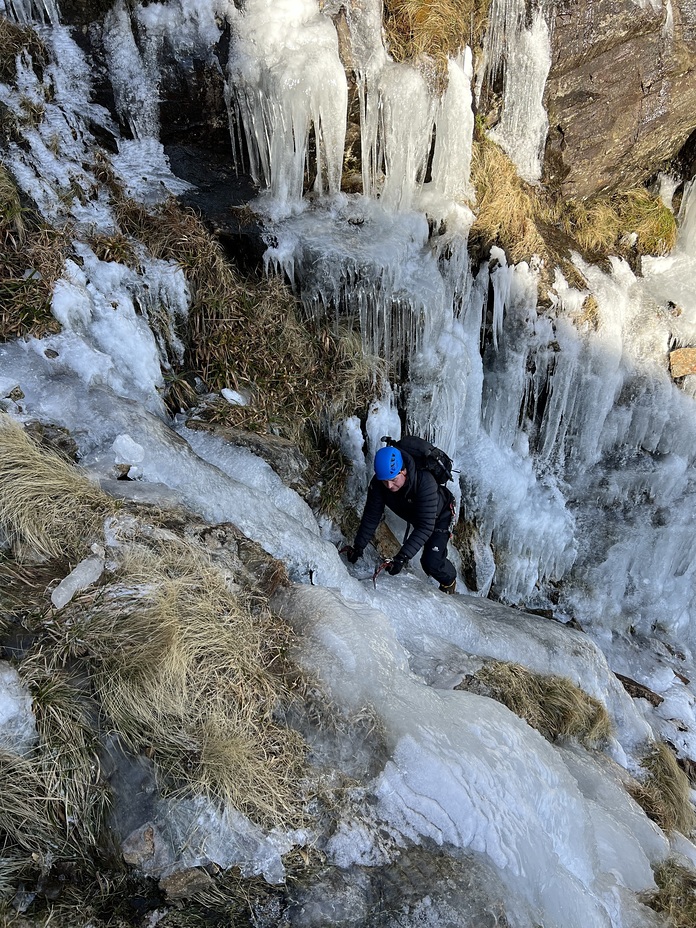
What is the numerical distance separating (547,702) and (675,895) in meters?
1.28

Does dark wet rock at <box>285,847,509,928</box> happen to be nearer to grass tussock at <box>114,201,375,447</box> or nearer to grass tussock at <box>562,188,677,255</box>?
grass tussock at <box>114,201,375,447</box>

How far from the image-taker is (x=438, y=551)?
595cm

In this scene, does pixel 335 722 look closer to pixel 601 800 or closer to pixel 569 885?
pixel 569 885

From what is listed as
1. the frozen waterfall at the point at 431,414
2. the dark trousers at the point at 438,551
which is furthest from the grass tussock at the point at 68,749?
Result: the dark trousers at the point at 438,551

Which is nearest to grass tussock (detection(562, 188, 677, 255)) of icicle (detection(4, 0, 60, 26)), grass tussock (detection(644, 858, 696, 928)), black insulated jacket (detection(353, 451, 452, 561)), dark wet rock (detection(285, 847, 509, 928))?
black insulated jacket (detection(353, 451, 452, 561))

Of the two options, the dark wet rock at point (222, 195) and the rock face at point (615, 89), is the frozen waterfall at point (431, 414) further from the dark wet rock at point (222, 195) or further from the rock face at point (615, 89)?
the rock face at point (615, 89)

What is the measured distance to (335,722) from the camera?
291cm

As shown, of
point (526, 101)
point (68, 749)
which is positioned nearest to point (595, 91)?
point (526, 101)

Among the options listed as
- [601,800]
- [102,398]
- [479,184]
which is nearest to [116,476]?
[102,398]

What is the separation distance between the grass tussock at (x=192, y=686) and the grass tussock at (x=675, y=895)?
2148mm

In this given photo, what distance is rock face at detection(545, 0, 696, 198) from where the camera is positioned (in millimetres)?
6785

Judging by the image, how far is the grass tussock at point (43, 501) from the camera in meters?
2.89

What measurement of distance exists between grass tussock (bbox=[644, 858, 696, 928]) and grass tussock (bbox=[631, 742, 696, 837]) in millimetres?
541

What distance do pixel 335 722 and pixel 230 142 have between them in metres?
5.75
